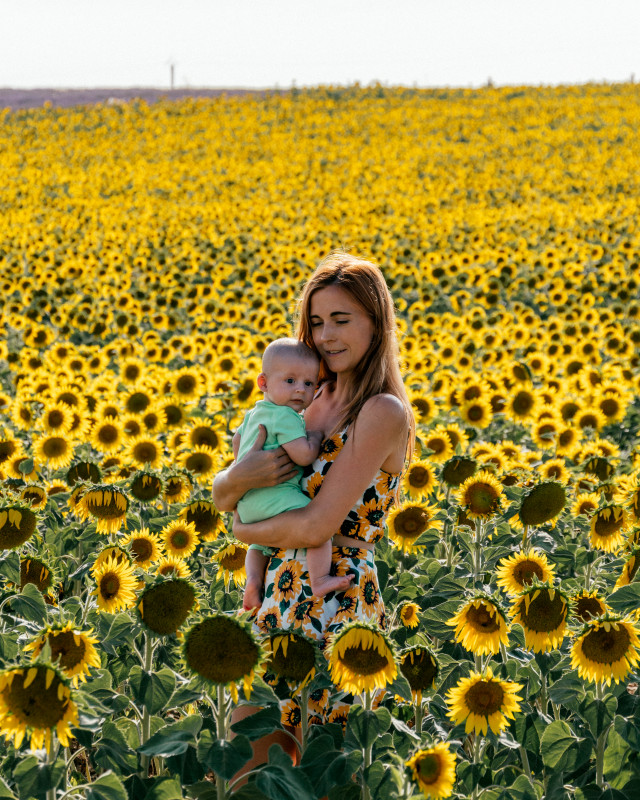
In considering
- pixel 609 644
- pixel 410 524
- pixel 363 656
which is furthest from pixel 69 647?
pixel 410 524

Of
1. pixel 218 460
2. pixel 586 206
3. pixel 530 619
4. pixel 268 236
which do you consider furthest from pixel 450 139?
pixel 530 619

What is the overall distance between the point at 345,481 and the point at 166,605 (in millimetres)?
654

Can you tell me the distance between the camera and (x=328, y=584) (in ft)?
9.26

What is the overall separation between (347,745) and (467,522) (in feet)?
6.18

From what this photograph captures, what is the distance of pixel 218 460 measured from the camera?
507cm

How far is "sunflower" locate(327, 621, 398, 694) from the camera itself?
230cm

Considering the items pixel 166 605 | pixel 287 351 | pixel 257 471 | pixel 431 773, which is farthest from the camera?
pixel 287 351

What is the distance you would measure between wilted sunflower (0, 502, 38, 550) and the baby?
2.50 feet

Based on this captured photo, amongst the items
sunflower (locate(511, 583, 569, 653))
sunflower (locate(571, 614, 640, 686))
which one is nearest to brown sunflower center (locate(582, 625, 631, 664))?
sunflower (locate(571, 614, 640, 686))

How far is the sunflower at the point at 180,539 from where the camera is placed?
3.75 metres

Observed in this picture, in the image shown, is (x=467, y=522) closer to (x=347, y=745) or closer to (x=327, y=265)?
(x=327, y=265)

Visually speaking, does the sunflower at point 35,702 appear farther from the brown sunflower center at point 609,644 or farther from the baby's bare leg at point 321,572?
the brown sunflower center at point 609,644

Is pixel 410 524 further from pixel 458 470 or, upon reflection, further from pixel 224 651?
pixel 224 651

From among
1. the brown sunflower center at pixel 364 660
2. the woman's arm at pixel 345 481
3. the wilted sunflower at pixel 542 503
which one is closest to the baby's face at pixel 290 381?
the woman's arm at pixel 345 481
